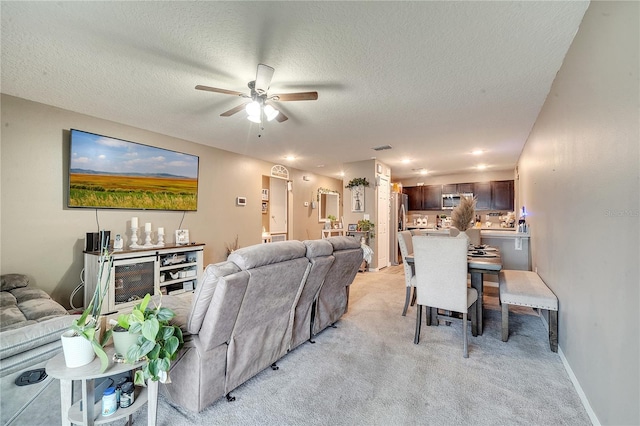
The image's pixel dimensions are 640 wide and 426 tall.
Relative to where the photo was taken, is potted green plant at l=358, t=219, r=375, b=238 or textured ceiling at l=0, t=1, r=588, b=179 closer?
textured ceiling at l=0, t=1, r=588, b=179

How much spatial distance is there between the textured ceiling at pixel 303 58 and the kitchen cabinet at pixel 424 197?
4.45 metres

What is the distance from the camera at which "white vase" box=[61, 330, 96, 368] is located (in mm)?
1224

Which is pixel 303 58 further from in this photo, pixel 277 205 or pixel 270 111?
pixel 277 205

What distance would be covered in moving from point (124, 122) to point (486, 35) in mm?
4324

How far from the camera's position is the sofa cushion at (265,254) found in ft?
5.60

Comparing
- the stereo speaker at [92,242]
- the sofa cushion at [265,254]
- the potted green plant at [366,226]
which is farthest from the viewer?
the potted green plant at [366,226]

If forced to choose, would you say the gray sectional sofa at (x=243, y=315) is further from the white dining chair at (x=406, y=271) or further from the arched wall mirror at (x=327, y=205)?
the arched wall mirror at (x=327, y=205)

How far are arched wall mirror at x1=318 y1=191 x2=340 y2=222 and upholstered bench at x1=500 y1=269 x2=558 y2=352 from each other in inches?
228

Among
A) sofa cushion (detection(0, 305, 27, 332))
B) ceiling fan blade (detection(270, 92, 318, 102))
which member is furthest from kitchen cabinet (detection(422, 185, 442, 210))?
sofa cushion (detection(0, 305, 27, 332))

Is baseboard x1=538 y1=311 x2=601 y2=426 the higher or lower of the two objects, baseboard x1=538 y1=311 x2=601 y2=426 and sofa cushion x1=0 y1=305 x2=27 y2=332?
the lower

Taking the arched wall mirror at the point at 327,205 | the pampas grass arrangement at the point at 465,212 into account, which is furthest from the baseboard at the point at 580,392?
the arched wall mirror at the point at 327,205

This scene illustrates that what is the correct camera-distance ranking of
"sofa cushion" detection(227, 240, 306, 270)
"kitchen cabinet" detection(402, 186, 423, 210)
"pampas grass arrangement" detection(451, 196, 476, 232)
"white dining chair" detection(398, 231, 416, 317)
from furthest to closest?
"kitchen cabinet" detection(402, 186, 423, 210) → "pampas grass arrangement" detection(451, 196, 476, 232) → "white dining chair" detection(398, 231, 416, 317) → "sofa cushion" detection(227, 240, 306, 270)

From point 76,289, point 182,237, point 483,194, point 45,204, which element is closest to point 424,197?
point 483,194

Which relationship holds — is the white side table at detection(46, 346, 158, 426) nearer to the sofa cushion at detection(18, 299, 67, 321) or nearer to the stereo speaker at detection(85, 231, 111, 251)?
the sofa cushion at detection(18, 299, 67, 321)
